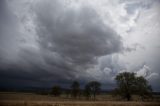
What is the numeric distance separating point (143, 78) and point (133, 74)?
4743 millimetres

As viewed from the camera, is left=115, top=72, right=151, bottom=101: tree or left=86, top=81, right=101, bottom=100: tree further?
left=86, top=81, right=101, bottom=100: tree

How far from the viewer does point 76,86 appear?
125 metres

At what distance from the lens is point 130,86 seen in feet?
272

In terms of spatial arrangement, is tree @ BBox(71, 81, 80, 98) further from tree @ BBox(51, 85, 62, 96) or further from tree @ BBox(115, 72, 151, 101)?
tree @ BBox(115, 72, 151, 101)

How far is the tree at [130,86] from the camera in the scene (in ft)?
268

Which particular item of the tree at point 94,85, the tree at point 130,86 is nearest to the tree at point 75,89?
the tree at point 94,85

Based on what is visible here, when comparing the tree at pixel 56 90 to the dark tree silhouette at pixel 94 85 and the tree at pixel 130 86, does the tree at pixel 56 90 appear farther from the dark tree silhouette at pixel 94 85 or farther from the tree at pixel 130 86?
the tree at pixel 130 86

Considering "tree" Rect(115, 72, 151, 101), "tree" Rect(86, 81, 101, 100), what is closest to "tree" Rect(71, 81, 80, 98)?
"tree" Rect(86, 81, 101, 100)

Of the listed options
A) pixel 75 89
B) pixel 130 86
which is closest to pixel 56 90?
pixel 75 89

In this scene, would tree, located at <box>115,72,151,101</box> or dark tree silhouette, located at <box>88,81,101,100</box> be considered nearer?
tree, located at <box>115,72,151,101</box>

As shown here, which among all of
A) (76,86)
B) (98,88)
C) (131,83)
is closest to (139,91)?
(131,83)

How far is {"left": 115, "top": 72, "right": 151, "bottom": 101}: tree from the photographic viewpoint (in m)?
81.8

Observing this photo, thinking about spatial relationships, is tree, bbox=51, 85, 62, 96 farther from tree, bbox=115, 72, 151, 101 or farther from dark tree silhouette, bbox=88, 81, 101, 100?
tree, bbox=115, 72, 151, 101

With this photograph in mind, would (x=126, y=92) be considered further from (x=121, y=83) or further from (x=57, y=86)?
(x=57, y=86)
